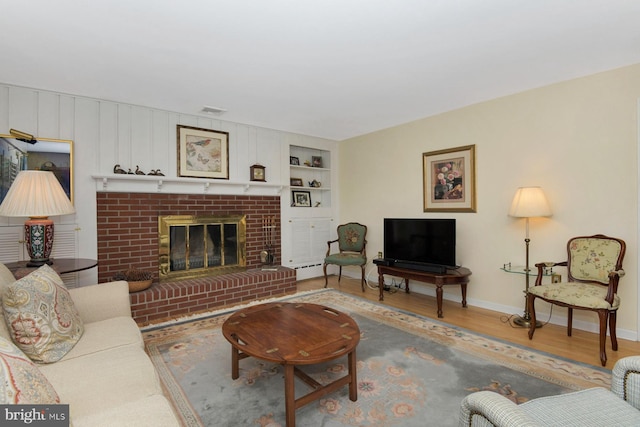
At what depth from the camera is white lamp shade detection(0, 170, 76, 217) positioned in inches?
97.7

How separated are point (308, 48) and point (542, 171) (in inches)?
107

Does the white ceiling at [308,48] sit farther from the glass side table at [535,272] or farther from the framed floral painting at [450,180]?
the glass side table at [535,272]

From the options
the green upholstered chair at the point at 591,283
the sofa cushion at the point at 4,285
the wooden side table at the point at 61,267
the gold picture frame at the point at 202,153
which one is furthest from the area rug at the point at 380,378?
the gold picture frame at the point at 202,153

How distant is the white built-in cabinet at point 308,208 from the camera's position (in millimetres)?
5102

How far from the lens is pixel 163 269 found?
3.94 metres

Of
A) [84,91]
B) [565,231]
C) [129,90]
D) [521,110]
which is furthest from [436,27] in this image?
[84,91]

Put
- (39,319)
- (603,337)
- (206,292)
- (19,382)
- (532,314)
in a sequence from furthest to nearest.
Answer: (206,292), (532,314), (603,337), (39,319), (19,382)

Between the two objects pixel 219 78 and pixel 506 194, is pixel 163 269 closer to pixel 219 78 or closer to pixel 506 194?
pixel 219 78

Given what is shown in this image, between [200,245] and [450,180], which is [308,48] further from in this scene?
[200,245]

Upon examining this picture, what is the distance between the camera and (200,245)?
4.27 m

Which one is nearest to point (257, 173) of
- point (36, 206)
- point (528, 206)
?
point (36, 206)

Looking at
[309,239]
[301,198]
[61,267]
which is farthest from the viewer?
[301,198]

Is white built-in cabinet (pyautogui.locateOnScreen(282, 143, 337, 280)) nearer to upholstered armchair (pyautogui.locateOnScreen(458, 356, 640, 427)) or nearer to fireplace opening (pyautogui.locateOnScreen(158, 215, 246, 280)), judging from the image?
fireplace opening (pyautogui.locateOnScreen(158, 215, 246, 280))

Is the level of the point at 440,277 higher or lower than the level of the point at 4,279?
lower
